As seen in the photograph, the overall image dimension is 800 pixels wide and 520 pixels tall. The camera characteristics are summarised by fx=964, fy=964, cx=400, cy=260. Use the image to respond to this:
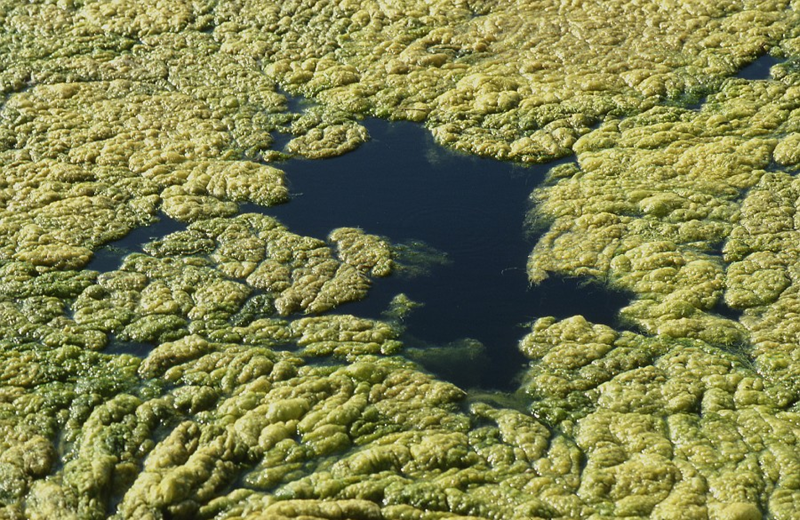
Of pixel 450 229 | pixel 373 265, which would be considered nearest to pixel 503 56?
pixel 450 229

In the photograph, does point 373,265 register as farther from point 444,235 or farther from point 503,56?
point 503,56

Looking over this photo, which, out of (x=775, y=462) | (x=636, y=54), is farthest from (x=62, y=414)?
(x=636, y=54)

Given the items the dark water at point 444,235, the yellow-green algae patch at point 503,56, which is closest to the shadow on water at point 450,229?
the dark water at point 444,235

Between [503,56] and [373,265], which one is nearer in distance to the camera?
[373,265]

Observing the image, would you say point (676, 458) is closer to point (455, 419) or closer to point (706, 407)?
point (706, 407)

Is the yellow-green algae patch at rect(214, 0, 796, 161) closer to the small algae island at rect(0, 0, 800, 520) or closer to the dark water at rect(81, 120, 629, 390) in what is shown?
the small algae island at rect(0, 0, 800, 520)
